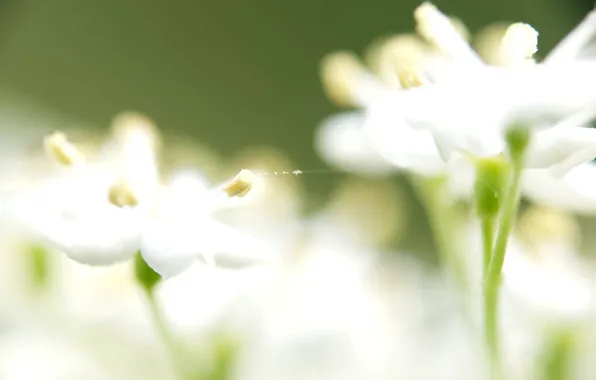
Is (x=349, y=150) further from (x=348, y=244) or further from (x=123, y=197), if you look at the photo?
(x=123, y=197)

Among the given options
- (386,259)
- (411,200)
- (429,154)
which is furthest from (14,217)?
(411,200)

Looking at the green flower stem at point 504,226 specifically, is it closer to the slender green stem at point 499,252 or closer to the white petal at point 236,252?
the slender green stem at point 499,252

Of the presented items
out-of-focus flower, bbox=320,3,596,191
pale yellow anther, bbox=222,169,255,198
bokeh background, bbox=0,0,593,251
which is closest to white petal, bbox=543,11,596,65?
out-of-focus flower, bbox=320,3,596,191

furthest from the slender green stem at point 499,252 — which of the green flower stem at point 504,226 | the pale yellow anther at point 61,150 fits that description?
the pale yellow anther at point 61,150

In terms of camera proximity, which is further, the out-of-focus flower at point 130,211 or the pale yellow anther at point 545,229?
the pale yellow anther at point 545,229

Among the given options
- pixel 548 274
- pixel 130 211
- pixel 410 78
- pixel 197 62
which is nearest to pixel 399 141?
pixel 410 78
